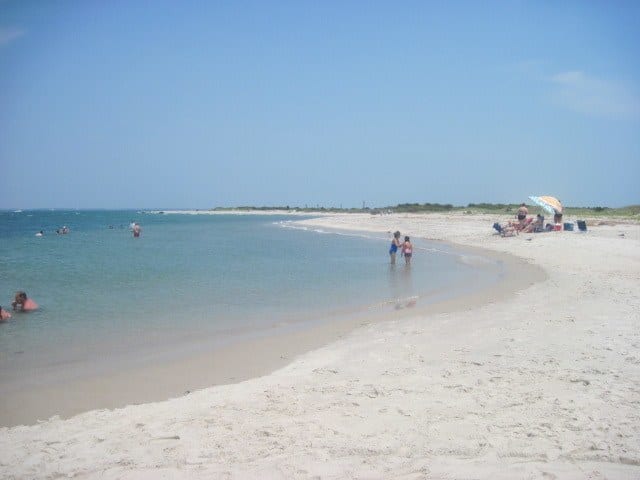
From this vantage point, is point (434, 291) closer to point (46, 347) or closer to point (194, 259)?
point (46, 347)

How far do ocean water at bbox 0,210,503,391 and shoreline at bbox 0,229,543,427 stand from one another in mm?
458

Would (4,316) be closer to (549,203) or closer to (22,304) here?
(22,304)

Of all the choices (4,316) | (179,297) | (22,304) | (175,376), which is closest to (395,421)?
(175,376)

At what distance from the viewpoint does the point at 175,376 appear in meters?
7.61

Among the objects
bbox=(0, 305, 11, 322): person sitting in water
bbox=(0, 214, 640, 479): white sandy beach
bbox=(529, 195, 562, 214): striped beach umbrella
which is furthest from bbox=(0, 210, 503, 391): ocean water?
bbox=(529, 195, 562, 214): striped beach umbrella

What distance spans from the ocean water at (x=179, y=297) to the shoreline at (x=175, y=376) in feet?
1.50

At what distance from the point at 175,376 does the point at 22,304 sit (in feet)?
24.4

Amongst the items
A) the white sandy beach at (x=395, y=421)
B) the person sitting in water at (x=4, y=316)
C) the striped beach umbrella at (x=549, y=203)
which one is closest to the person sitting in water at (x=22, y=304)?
the person sitting in water at (x=4, y=316)

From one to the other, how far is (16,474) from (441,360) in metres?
5.20

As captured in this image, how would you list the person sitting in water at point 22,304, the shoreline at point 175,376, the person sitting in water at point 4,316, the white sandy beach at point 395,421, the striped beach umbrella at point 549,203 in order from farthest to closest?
1. the striped beach umbrella at point 549,203
2. the person sitting in water at point 22,304
3. the person sitting in water at point 4,316
4. the shoreline at point 175,376
5. the white sandy beach at point 395,421

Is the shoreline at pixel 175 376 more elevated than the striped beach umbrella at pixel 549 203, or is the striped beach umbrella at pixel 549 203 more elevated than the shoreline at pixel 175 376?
the striped beach umbrella at pixel 549 203

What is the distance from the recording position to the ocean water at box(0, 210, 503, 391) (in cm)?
927

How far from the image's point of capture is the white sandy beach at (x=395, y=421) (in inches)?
169

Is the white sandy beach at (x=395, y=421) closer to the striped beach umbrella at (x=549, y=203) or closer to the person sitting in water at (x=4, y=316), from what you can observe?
the person sitting in water at (x=4, y=316)
